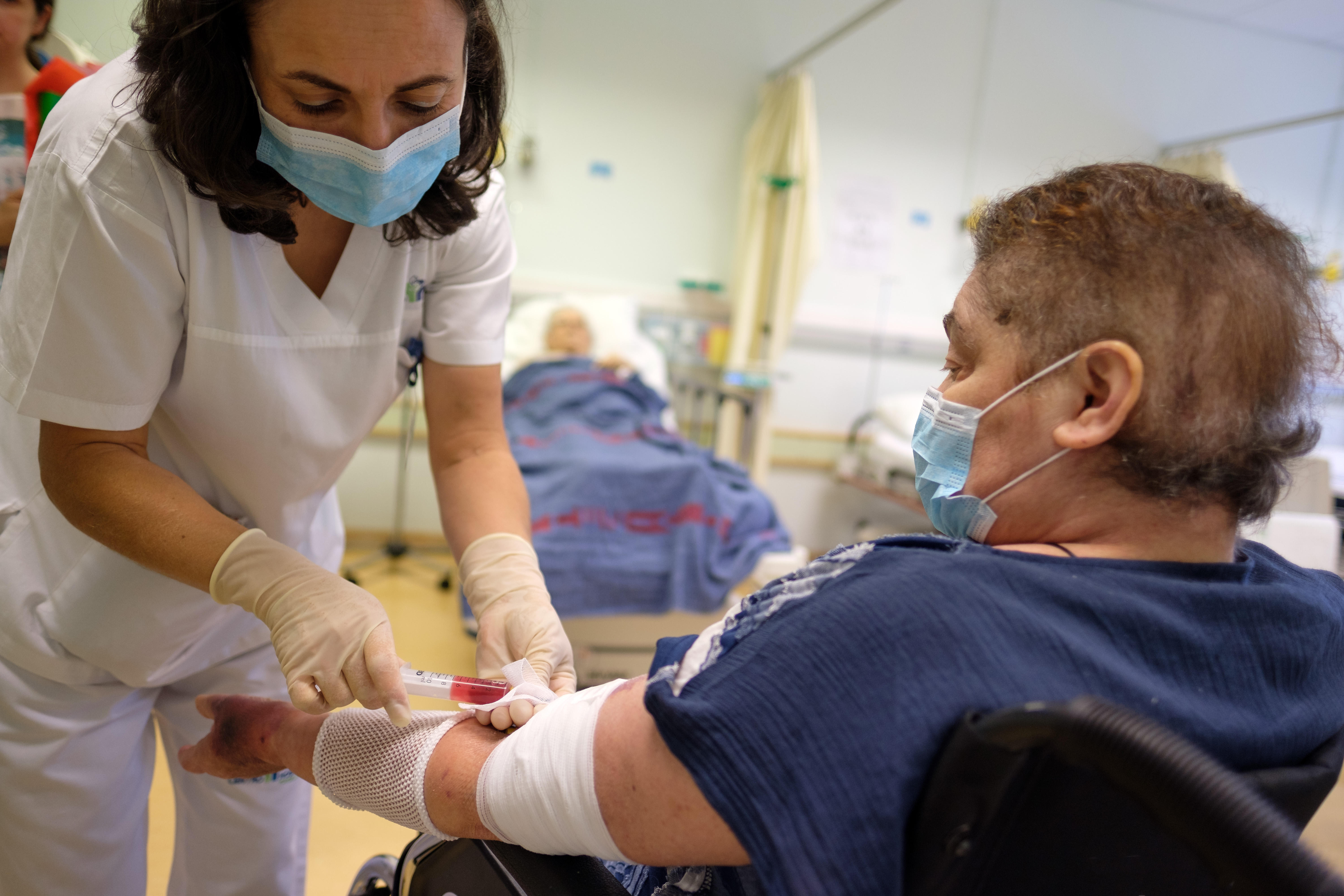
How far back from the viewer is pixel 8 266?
0.89 meters

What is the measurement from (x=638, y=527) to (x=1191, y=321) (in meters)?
2.02

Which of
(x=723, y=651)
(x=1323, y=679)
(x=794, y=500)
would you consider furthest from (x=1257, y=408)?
(x=794, y=500)

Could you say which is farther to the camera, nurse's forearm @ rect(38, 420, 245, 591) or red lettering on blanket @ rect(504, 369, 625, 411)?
red lettering on blanket @ rect(504, 369, 625, 411)

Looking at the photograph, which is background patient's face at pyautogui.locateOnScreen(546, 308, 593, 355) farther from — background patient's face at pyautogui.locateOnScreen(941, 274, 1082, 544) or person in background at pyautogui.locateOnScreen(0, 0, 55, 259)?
background patient's face at pyautogui.locateOnScreen(941, 274, 1082, 544)

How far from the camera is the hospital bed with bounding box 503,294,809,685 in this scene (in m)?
2.62

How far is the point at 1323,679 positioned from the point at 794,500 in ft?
13.2

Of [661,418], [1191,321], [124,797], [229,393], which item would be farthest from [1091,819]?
[661,418]

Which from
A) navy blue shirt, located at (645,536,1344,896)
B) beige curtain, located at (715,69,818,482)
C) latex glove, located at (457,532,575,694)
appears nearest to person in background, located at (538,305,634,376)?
beige curtain, located at (715,69,818,482)

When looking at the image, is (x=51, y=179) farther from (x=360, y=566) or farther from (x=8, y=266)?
(x=360, y=566)

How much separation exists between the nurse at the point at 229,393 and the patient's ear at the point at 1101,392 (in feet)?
2.04

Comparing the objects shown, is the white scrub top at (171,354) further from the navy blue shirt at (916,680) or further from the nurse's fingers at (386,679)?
the navy blue shirt at (916,680)

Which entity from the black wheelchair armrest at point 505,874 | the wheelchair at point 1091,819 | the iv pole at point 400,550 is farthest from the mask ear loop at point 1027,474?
the iv pole at point 400,550

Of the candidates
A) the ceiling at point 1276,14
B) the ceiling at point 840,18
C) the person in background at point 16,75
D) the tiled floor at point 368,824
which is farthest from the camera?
the ceiling at point 840,18

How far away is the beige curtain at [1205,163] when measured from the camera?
14.3 ft
